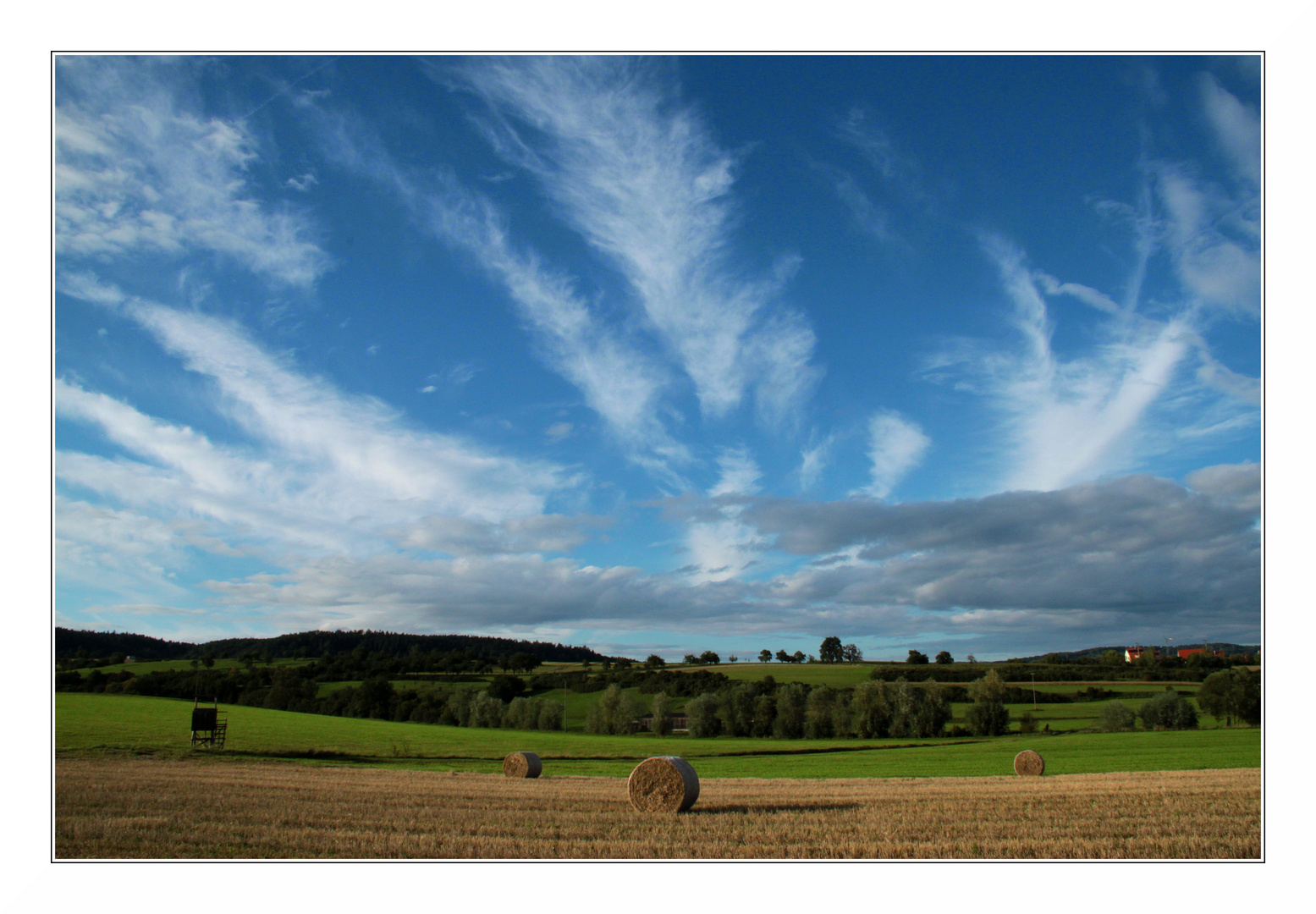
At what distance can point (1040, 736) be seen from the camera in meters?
64.2

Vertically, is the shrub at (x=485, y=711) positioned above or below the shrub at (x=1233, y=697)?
below

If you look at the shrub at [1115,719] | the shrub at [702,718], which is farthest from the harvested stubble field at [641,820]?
the shrub at [702,718]

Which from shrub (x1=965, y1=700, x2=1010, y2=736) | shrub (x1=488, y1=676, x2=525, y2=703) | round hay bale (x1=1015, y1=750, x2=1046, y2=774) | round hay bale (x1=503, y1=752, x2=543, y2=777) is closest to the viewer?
round hay bale (x1=1015, y1=750, x2=1046, y2=774)

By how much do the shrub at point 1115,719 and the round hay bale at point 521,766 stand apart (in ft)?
185

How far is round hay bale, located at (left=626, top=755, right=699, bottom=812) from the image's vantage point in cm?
1836

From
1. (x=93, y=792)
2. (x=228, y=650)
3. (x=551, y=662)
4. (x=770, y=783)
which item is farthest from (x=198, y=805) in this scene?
(x=551, y=662)

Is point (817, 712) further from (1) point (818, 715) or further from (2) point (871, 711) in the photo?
(2) point (871, 711)

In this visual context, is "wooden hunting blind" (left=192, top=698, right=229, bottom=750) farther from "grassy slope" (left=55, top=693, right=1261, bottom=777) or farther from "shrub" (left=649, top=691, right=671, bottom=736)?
"shrub" (left=649, top=691, right=671, bottom=736)

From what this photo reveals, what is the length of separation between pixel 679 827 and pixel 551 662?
84.7m

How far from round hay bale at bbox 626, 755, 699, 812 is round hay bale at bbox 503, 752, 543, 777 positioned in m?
15.0

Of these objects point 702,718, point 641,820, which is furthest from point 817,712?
point 641,820

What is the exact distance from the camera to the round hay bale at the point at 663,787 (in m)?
18.4

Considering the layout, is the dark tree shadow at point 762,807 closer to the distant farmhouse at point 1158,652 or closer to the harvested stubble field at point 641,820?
the harvested stubble field at point 641,820

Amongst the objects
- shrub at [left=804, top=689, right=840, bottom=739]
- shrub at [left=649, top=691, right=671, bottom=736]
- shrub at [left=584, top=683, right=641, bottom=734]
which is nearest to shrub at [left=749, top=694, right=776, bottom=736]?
shrub at [left=804, top=689, right=840, bottom=739]
